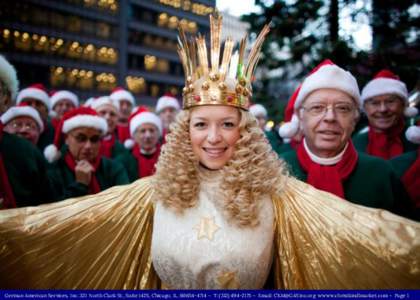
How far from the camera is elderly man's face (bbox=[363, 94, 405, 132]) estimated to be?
13.3 ft

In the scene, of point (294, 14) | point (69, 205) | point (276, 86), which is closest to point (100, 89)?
point (276, 86)

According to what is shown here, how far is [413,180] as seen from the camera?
327cm

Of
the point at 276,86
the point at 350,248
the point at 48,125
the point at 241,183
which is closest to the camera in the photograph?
the point at 350,248

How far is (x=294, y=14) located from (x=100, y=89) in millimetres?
25191

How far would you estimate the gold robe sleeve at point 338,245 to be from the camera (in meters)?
1.87

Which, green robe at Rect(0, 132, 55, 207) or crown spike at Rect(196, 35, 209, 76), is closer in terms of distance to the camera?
crown spike at Rect(196, 35, 209, 76)

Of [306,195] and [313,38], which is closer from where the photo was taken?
[306,195]

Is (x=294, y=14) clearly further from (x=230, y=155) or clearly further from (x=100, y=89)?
(x=100, y=89)

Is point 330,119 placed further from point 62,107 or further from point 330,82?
point 62,107

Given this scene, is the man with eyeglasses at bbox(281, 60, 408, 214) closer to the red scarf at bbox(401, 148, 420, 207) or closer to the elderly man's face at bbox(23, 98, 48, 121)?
the red scarf at bbox(401, 148, 420, 207)

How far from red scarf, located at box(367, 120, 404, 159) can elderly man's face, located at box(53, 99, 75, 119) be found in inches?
233

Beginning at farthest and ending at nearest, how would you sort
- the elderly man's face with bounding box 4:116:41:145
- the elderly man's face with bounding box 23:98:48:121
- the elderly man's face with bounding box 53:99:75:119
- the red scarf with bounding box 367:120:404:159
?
the elderly man's face with bounding box 53:99:75:119
the elderly man's face with bounding box 23:98:48:121
the elderly man's face with bounding box 4:116:41:145
the red scarf with bounding box 367:120:404:159

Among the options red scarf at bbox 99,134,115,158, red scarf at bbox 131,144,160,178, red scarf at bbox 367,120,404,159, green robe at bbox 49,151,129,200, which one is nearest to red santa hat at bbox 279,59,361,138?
red scarf at bbox 367,120,404,159

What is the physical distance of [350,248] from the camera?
197 cm
